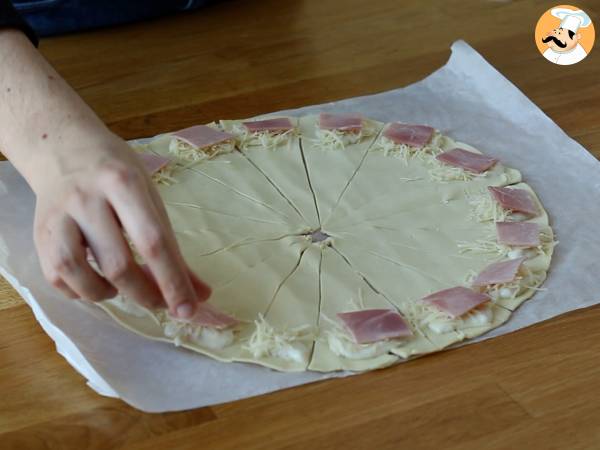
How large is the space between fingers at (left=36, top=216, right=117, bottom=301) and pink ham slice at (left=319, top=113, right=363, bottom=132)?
0.83 metres

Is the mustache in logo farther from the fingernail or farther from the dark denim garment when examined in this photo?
the fingernail

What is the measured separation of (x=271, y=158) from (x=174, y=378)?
0.62 meters

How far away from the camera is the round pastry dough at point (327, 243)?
138 cm

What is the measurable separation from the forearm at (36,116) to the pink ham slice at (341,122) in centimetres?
A: 71

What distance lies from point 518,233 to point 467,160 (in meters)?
0.25

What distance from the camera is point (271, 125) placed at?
1.87 metres

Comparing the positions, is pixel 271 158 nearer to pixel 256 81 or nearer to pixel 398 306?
pixel 256 81

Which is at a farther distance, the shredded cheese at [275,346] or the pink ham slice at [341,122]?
the pink ham slice at [341,122]

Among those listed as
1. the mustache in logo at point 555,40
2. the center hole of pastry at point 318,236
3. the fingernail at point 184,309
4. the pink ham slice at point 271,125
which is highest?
the mustache in logo at point 555,40

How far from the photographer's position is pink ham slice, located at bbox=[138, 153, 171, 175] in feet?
5.70

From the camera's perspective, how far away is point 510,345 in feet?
4.60

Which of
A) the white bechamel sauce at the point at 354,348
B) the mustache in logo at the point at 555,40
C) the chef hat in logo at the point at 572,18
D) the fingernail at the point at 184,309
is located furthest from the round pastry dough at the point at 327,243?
the chef hat in logo at the point at 572,18

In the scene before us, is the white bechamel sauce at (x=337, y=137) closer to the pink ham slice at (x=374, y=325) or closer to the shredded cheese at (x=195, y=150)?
the shredded cheese at (x=195, y=150)

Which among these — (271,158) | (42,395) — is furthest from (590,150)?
(42,395)
